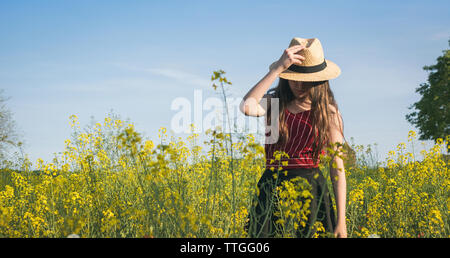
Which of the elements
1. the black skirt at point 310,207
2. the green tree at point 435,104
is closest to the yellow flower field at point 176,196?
the black skirt at point 310,207

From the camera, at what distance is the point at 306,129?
2.69 m

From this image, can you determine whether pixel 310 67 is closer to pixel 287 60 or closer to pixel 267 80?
pixel 287 60

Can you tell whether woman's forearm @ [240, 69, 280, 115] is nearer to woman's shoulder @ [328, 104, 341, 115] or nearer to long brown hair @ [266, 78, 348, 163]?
long brown hair @ [266, 78, 348, 163]

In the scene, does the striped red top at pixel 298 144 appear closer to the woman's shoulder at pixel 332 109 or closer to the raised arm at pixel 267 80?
the woman's shoulder at pixel 332 109

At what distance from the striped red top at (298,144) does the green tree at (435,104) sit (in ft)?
75.1

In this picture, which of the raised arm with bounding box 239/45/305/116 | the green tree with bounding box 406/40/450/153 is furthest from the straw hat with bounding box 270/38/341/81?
the green tree with bounding box 406/40/450/153

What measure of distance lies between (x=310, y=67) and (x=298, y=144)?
1.82 ft

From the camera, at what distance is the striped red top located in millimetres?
2654

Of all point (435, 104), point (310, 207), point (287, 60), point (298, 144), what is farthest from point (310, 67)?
point (435, 104)

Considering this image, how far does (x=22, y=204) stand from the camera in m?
4.22

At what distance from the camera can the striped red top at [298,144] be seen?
2.65m

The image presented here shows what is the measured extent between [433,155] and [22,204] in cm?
556
